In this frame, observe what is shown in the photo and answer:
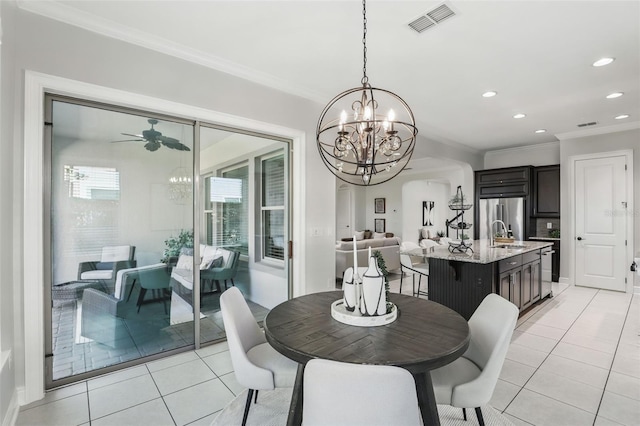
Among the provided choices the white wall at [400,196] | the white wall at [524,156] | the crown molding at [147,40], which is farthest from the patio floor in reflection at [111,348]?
the white wall at [400,196]

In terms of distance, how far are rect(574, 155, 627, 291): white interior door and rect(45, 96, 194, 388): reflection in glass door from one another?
6.45m

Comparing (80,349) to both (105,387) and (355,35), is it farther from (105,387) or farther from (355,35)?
(355,35)

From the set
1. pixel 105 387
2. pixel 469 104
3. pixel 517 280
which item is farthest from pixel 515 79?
pixel 105 387

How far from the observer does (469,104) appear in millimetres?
4109

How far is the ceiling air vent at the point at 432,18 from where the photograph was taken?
2.21 metres

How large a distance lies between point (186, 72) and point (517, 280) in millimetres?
4331

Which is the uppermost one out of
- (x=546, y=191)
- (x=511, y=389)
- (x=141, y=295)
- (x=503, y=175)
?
(x=503, y=175)

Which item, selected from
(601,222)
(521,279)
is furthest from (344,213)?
(521,279)

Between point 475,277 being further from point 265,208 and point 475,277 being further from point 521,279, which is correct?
point 265,208

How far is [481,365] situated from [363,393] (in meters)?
1.11

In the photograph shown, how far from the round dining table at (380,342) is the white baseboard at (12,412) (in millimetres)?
1640

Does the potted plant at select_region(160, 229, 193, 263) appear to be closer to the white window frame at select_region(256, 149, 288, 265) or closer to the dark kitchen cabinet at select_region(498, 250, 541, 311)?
the white window frame at select_region(256, 149, 288, 265)

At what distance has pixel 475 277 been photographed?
3438 millimetres

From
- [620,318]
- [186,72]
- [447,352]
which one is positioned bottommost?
[620,318]
